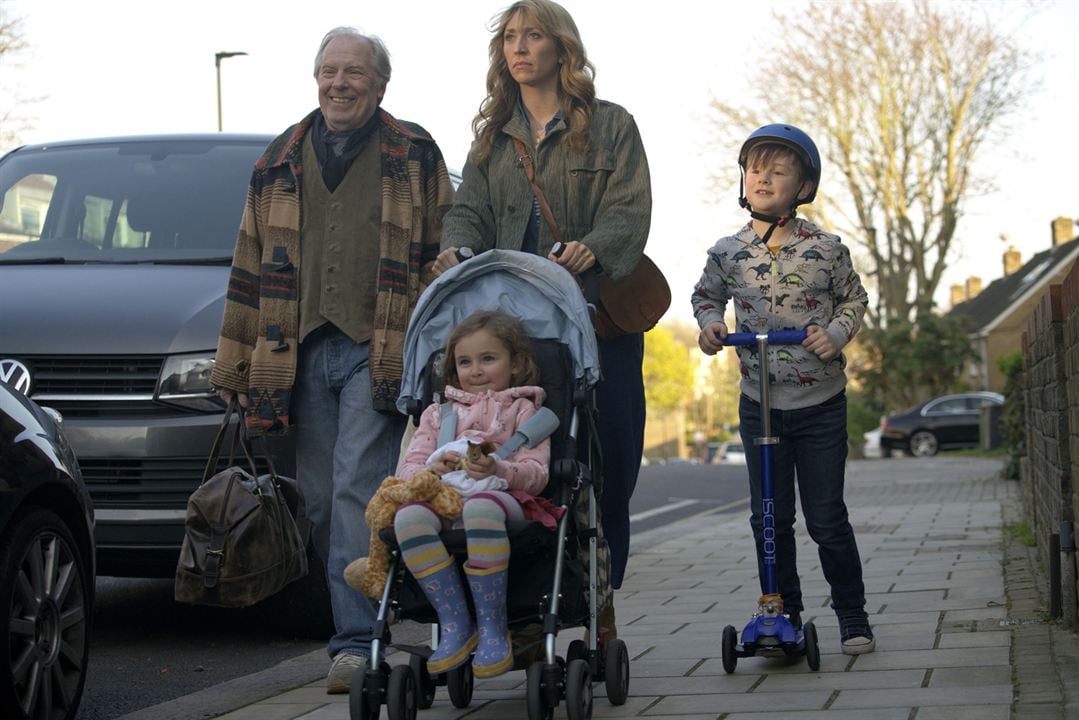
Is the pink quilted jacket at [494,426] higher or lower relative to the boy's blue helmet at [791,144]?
lower

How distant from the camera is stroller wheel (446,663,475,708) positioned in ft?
15.7

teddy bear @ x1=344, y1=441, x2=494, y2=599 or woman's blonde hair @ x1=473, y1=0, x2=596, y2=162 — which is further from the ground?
woman's blonde hair @ x1=473, y1=0, x2=596, y2=162

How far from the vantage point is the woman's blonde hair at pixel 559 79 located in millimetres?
5320

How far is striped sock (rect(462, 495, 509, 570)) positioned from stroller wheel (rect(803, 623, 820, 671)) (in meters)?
1.38

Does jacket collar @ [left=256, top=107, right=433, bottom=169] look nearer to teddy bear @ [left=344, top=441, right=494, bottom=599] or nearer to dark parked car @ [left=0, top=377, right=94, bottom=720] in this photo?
dark parked car @ [left=0, top=377, right=94, bottom=720]

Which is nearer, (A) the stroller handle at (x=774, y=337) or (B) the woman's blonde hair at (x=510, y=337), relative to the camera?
(B) the woman's blonde hair at (x=510, y=337)

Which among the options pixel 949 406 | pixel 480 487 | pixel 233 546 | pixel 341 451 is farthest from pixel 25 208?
pixel 949 406

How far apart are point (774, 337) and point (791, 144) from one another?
26.7 inches

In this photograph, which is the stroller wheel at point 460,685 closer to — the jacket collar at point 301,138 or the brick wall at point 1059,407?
the jacket collar at point 301,138

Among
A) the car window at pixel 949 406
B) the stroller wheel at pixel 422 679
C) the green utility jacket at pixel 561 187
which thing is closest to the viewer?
the stroller wheel at pixel 422 679

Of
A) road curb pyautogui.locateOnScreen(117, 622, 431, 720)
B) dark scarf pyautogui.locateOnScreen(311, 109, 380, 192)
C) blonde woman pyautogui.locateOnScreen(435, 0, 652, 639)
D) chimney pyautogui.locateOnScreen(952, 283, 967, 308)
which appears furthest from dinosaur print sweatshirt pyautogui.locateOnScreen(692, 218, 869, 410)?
chimney pyautogui.locateOnScreen(952, 283, 967, 308)

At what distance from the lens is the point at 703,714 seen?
15.2ft

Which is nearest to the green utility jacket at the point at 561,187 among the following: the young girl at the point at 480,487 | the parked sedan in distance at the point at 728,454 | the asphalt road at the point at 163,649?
the young girl at the point at 480,487

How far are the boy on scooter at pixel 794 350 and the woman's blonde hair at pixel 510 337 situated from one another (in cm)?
84
